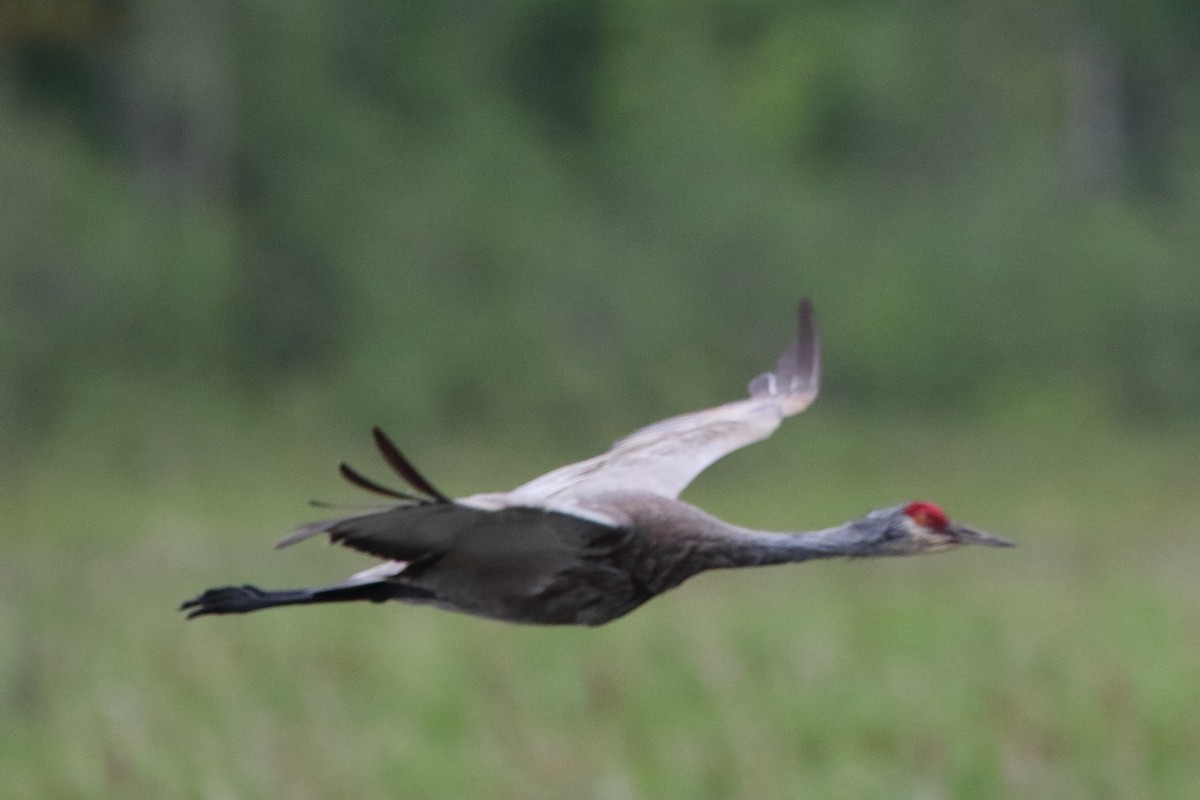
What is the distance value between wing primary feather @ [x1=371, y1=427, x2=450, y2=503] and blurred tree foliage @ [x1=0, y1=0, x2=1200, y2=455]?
52.6ft

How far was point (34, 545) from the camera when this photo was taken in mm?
15578

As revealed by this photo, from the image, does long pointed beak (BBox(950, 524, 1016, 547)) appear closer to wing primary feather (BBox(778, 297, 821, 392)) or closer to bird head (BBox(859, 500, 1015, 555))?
bird head (BBox(859, 500, 1015, 555))

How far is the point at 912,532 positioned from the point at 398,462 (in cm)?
171

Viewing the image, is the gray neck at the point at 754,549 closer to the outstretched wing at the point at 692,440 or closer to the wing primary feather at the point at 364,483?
the outstretched wing at the point at 692,440

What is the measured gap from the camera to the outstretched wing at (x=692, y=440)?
654 centimetres

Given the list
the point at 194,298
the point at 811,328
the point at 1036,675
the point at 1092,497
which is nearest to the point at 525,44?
the point at 194,298

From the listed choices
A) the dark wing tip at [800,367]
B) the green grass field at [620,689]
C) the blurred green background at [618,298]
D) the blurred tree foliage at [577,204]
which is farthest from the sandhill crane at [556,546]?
the blurred tree foliage at [577,204]

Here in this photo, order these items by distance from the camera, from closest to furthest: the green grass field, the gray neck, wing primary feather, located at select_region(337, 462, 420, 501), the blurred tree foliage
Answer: wing primary feather, located at select_region(337, 462, 420, 501) → the gray neck → the green grass field → the blurred tree foliage

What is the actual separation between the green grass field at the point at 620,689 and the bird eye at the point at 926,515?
2.46 metres

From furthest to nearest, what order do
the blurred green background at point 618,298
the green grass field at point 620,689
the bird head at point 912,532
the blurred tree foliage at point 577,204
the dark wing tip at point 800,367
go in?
1. the blurred tree foliage at point 577,204
2. the blurred green background at point 618,298
3. the green grass field at point 620,689
4. the dark wing tip at point 800,367
5. the bird head at point 912,532

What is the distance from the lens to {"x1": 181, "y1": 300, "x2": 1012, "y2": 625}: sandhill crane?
5367 millimetres

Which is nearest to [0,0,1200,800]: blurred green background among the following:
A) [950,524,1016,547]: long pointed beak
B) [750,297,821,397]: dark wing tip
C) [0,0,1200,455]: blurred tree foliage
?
[0,0,1200,455]: blurred tree foliage

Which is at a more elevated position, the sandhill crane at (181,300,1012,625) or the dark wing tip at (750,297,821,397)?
the dark wing tip at (750,297,821,397)

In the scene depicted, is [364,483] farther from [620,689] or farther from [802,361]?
[620,689]
